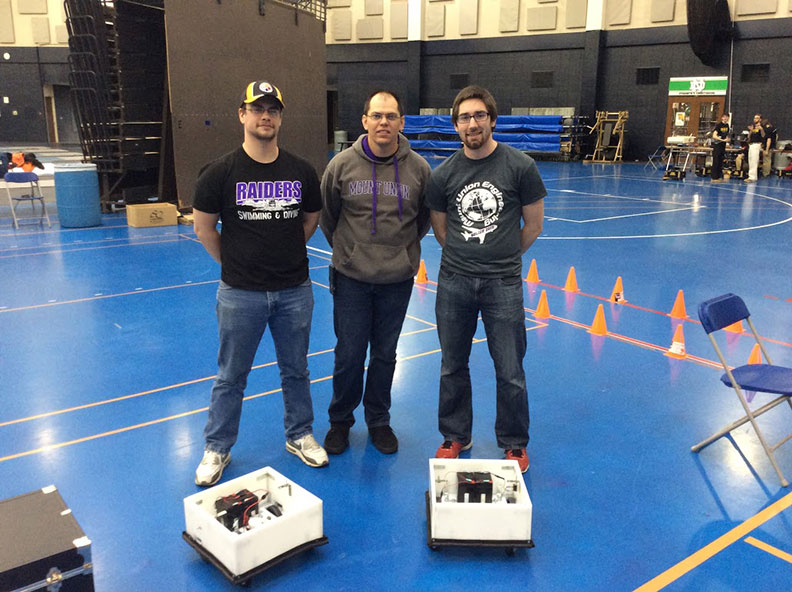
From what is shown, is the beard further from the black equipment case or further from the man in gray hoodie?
the black equipment case

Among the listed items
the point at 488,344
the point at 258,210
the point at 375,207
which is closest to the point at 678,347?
the point at 488,344

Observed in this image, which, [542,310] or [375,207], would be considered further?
[542,310]

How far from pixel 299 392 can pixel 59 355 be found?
9.83ft

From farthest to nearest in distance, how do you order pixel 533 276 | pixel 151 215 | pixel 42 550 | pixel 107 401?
pixel 151 215 < pixel 533 276 < pixel 107 401 < pixel 42 550

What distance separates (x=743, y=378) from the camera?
416cm

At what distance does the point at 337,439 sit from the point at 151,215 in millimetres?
9858

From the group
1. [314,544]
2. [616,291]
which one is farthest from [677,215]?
[314,544]

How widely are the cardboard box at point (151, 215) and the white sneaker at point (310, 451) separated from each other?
9.80m

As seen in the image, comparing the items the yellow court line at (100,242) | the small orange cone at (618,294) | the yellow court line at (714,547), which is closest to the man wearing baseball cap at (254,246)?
the yellow court line at (714,547)

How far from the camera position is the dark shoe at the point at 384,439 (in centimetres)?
427

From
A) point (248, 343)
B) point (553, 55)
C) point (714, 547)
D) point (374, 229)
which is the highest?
point (553, 55)

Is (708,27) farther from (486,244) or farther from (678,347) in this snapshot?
(486,244)

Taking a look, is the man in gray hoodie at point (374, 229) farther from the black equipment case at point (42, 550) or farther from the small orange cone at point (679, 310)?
the small orange cone at point (679, 310)

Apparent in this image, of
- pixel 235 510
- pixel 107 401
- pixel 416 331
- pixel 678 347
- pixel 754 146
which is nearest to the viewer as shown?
pixel 235 510
